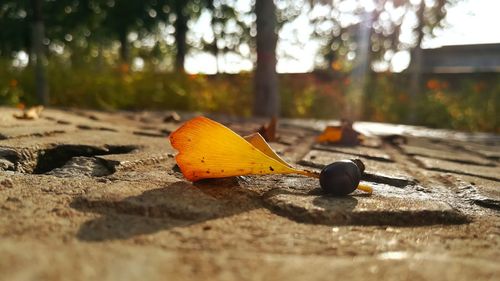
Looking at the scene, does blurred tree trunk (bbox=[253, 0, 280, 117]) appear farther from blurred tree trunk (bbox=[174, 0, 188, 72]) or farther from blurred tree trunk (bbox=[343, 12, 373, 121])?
blurred tree trunk (bbox=[174, 0, 188, 72])

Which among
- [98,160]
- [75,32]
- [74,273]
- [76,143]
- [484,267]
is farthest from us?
[75,32]

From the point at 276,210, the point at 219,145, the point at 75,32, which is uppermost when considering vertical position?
the point at 75,32

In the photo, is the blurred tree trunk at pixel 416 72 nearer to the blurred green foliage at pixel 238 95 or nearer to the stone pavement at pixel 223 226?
the blurred green foliage at pixel 238 95

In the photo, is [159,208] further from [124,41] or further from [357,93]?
[124,41]

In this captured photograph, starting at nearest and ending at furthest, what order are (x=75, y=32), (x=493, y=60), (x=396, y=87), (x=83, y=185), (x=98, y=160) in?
(x=83, y=185)
(x=98, y=160)
(x=396, y=87)
(x=75, y=32)
(x=493, y=60)

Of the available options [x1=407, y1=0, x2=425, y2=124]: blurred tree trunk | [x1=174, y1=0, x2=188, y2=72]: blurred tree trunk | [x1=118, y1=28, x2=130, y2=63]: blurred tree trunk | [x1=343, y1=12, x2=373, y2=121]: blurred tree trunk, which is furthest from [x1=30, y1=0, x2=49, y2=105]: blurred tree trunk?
[x1=118, y1=28, x2=130, y2=63]: blurred tree trunk

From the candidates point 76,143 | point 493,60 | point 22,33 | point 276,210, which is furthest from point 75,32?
point 493,60

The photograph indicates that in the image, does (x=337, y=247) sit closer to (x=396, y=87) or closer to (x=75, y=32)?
(x=396, y=87)
